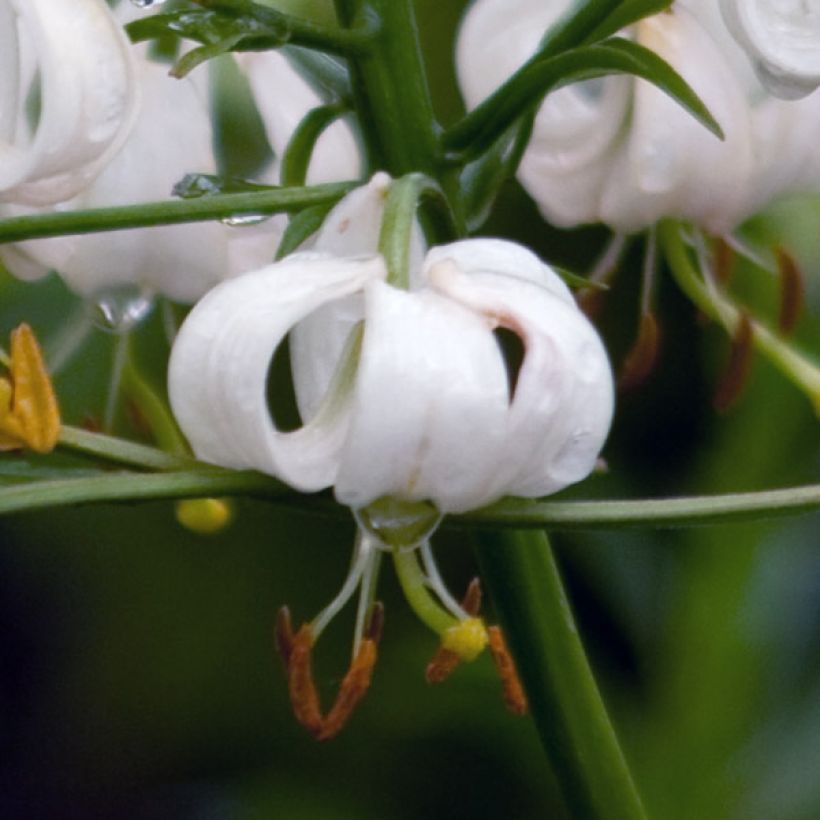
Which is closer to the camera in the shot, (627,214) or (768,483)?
(627,214)

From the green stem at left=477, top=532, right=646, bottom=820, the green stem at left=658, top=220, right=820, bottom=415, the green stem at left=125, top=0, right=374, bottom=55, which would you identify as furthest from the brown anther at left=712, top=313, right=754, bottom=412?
the green stem at left=125, top=0, right=374, bottom=55

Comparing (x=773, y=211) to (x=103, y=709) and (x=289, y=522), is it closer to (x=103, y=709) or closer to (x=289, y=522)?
(x=289, y=522)

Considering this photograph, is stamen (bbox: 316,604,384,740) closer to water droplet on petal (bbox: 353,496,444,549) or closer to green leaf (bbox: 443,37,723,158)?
water droplet on petal (bbox: 353,496,444,549)

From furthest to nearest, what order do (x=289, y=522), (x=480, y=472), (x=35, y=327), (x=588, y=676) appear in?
(x=289, y=522) → (x=35, y=327) → (x=588, y=676) → (x=480, y=472)

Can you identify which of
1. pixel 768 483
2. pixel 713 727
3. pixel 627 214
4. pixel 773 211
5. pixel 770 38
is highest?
pixel 770 38

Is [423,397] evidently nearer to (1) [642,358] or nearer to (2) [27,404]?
(2) [27,404]

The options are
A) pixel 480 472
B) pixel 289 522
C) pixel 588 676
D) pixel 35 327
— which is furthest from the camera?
pixel 289 522

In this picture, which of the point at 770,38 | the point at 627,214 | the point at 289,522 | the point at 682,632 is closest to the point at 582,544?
the point at 682,632
